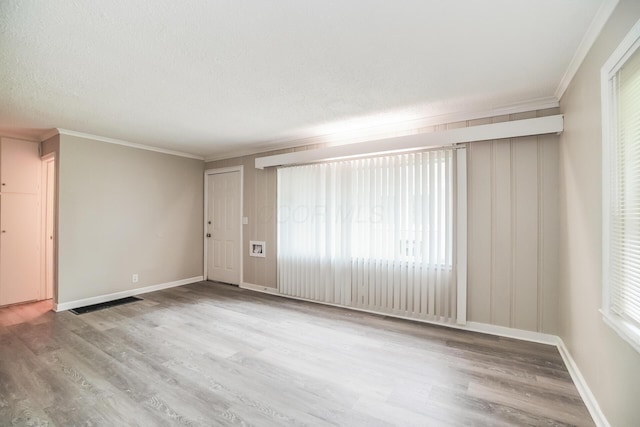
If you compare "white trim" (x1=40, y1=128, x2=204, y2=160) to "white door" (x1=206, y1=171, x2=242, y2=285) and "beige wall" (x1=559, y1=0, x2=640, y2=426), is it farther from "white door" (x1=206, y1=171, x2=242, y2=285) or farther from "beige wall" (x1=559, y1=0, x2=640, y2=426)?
"beige wall" (x1=559, y1=0, x2=640, y2=426)

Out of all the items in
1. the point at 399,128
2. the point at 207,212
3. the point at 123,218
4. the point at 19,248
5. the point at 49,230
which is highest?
the point at 399,128

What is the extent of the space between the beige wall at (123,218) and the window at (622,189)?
5.52m

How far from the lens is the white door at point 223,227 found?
5.21 m

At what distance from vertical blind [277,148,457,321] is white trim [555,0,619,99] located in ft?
3.63

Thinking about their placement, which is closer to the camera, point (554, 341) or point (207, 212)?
point (554, 341)

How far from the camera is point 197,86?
2545mm

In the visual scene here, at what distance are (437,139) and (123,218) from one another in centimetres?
468

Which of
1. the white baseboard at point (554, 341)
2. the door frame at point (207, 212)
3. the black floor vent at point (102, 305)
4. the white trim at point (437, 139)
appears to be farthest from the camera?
the door frame at point (207, 212)

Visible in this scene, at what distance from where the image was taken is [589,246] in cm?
193

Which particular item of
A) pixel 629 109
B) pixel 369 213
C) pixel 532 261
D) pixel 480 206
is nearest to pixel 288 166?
pixel 369 213

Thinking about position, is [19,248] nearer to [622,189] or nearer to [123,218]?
[123,218]

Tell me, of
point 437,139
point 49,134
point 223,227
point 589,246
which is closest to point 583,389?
point 589,246

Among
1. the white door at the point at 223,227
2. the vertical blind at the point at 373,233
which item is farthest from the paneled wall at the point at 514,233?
the white door at the point at 223,227

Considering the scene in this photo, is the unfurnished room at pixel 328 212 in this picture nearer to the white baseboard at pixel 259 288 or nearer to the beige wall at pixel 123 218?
the beige wall at pixel 123 218
